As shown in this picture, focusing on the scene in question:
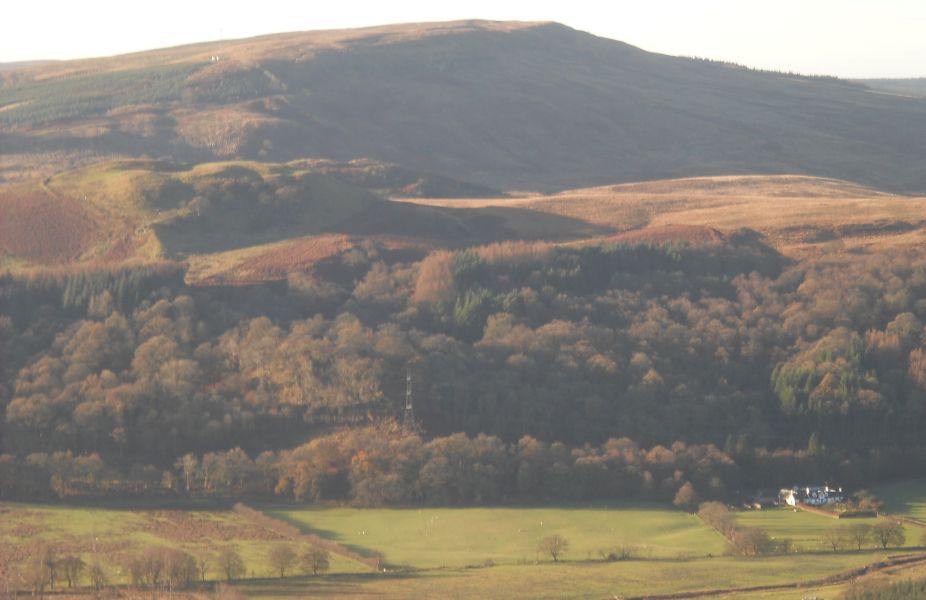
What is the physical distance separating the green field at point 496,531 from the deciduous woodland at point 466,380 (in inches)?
61.6

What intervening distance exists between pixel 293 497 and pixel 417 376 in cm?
826

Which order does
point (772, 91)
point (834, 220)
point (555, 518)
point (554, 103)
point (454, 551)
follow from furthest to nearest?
point (772, 91) < point (554, 103) < point (834, 220) < point (555, 518) < point (454, 551)

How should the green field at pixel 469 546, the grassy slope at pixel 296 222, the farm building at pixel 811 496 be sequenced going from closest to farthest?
1. the green field at pixel 469 546
2. the farm building at pixel 811 496
3. the grassy slope at pixel 296 222

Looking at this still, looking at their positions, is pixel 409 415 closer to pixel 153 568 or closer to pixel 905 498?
pixel 153 568

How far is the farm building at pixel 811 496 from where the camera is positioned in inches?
1917

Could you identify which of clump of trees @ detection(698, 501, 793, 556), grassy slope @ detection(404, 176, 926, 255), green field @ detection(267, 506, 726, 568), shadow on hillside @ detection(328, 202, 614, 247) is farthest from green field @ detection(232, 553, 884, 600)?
grassy slope @ detection(404, 176, 926, 255)

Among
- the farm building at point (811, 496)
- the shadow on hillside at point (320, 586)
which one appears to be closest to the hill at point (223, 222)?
the farm building at point (811, 496)

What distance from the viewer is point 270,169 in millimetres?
78688

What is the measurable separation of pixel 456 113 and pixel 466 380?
84.5m

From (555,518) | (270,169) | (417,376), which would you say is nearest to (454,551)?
(555,518)

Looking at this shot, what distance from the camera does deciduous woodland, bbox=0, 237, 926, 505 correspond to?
4747cm

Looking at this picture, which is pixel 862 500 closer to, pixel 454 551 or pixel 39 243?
pixel 454 551

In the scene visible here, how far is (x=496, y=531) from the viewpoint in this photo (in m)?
43.5

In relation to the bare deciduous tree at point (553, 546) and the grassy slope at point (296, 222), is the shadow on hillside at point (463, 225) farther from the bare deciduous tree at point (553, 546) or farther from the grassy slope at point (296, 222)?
the bare deciduous tree at point (553, 546)
